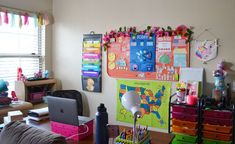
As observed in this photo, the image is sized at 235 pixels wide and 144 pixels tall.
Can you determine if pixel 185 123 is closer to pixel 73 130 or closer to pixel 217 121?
pixel 217 121

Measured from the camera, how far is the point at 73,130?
1.79 m

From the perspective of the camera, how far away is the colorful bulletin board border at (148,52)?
2.96 m

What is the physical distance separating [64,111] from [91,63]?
6.48ft

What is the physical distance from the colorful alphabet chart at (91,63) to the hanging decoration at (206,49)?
57.5 inches

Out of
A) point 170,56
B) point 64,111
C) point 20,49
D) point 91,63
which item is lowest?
point 64,111

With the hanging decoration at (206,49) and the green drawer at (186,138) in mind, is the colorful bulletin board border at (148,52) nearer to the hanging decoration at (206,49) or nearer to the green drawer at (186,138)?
the hanging decoration at (206,49)

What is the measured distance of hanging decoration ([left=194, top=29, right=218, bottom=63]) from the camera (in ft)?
9.03

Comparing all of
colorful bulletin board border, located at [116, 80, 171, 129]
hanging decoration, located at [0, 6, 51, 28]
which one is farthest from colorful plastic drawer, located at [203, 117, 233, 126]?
hanging decoration, located at [0, 6, 51, 28]

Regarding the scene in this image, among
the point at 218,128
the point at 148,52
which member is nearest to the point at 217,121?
the point at 218,128

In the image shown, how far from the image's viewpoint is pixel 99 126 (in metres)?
1.56

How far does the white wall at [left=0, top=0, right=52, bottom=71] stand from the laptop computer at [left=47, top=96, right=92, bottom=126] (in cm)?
227

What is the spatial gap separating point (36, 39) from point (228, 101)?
310cm

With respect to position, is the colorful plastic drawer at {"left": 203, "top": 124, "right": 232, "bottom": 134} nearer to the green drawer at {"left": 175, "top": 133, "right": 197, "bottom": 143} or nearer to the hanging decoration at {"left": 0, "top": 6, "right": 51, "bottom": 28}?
the green drawer at {"left": 175, "top": 133, "right": 197, "bottom": 143}

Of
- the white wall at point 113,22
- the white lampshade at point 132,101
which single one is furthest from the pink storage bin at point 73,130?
the white wall at point 113,22
